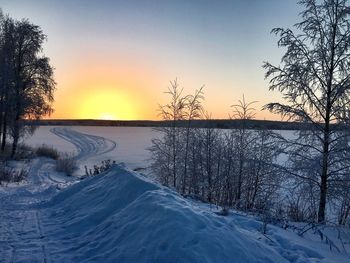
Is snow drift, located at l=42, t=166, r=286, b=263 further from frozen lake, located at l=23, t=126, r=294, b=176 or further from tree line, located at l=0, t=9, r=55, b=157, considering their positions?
tree line, located at l=0, t=9, r=55, b=157

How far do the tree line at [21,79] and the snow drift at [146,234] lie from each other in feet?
88.3

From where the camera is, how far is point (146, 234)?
6258mm

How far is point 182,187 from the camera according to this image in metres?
24.1

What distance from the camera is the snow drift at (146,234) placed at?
564 cm

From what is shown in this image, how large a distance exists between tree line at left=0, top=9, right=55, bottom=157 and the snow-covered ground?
2548cm

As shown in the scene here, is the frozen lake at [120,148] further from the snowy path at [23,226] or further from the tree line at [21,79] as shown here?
the snowy path at [23,226]

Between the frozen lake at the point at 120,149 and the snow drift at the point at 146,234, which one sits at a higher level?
the snow drift at the point at 146,234

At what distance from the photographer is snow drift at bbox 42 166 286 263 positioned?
5637 millimetres

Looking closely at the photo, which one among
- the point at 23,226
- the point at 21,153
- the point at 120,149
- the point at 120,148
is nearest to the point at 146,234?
the point at 23,226

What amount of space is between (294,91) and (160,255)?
10.5 metres

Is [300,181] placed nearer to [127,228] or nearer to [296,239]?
[296,239]

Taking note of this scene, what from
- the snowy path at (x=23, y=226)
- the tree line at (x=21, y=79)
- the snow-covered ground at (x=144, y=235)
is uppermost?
the tree line at (x=21, y=79)

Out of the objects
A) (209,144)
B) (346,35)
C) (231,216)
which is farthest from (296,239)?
(209,144)

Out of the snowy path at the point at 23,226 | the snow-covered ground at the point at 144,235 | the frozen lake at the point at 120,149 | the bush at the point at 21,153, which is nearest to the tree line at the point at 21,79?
the bush at the point at 21,153
